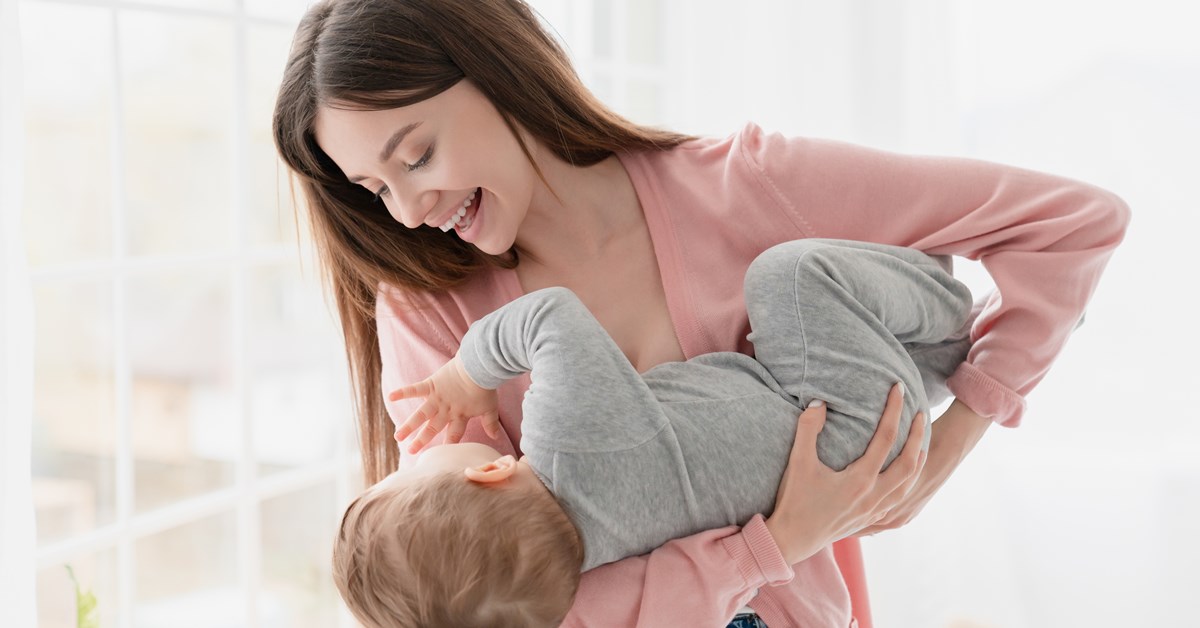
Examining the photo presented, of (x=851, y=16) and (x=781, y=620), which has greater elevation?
(x=851, y=16)

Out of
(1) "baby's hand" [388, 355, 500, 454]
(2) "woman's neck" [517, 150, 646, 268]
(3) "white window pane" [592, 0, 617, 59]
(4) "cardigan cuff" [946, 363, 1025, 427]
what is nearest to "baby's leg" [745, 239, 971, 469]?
(4) "cardigan cuff" [946, 363, 1025, 427]

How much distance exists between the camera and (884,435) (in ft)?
4.10

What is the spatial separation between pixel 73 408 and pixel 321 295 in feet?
1.97

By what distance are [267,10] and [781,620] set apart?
156 centimetres

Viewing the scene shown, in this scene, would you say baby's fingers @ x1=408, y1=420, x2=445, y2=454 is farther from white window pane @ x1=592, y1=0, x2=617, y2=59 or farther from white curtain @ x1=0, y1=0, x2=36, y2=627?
white window pane @ x1=592, y1=0, x2=617, y2=59

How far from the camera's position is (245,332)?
207 cm

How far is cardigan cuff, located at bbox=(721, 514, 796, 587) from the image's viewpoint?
119 cm

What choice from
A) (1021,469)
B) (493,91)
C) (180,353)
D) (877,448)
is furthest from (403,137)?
(1021,469)

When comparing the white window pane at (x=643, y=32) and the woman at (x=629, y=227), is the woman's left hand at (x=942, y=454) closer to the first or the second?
the woman at (x=629, y=227)

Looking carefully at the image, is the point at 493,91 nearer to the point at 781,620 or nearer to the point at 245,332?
the point at 781,620

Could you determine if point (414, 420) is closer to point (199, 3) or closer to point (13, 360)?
point (13, 360)

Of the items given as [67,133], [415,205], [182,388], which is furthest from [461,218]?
A: [182,388]

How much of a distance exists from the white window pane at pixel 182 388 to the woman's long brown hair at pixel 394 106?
0.67 metres

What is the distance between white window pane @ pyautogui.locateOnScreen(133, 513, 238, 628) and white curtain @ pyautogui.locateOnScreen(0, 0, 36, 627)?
2.59ft
